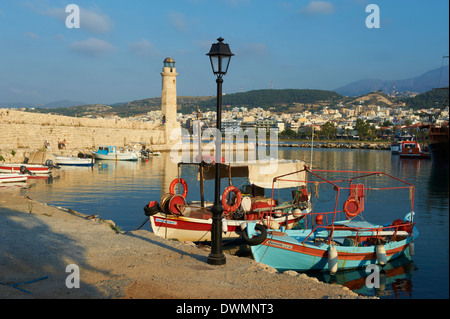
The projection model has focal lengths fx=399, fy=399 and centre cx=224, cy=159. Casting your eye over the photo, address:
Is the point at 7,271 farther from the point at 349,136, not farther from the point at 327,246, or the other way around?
the point at 349,136

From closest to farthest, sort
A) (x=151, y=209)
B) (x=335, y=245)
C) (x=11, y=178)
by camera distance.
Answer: (x=335, y=245), (x=151, y=209), (x=11, y=178)

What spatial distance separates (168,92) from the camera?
204ft

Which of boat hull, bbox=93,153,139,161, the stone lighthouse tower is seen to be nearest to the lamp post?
boat hull, bbox=93,153,139,161

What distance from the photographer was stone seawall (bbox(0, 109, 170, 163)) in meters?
36.5

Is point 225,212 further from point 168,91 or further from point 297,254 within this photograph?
point 168,91

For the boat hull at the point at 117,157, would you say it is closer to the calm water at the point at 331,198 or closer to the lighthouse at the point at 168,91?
the calm water at the point at 331,198

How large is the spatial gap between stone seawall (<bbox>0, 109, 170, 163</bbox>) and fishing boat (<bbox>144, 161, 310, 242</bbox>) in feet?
82.9

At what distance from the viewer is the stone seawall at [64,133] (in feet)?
120

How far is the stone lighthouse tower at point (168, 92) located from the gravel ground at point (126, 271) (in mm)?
52396

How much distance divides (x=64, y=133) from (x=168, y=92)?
67.8ft

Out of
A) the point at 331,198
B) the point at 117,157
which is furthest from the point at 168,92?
the point at 331,198

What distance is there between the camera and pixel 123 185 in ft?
90.9

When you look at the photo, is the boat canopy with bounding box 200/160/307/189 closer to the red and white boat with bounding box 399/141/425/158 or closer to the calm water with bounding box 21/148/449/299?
the calm water with bounding box 21/148/449/299
